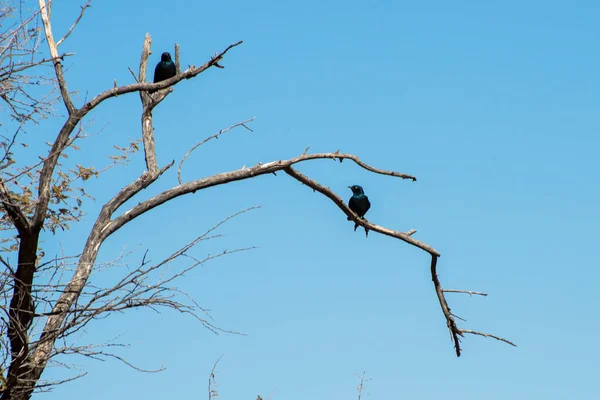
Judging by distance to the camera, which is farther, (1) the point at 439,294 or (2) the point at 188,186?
(1) the point at 439,294

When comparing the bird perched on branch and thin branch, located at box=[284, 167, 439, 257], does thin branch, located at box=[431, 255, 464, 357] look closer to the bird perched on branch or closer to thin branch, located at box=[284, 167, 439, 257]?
thin branch, located at box=[284, 167, 439, 257]

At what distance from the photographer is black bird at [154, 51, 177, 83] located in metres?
10.0

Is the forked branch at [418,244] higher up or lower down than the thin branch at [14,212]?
higher up

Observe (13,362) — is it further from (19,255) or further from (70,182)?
(70,182)

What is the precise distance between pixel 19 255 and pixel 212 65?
218 cm

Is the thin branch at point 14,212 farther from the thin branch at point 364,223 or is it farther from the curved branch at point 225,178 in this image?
the thin branch at point 364,223

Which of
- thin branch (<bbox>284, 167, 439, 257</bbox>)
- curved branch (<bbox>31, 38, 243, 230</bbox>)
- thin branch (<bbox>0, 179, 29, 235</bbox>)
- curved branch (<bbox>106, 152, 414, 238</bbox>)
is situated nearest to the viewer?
thin branch (<bbox>0, 179, 29, 235</bbox>)

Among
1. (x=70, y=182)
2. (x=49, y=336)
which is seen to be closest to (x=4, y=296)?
(x=49, y=336)

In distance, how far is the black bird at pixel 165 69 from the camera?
10.0m

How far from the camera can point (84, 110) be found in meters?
7.15

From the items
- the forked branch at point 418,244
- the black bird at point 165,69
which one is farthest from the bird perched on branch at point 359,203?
the black bird at point 165,69

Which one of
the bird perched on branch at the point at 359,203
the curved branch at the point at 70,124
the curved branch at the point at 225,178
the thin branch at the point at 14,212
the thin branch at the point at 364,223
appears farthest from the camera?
the bird perched on branch at the point at 359,203

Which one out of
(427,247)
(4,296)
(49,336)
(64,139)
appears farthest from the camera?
(427,247)

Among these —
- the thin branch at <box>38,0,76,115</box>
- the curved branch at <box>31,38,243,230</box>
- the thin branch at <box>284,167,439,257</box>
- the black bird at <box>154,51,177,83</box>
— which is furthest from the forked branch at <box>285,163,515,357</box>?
the black bird at <box>154,51,177,83</box>
